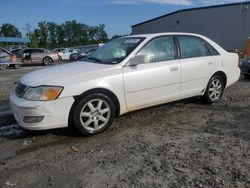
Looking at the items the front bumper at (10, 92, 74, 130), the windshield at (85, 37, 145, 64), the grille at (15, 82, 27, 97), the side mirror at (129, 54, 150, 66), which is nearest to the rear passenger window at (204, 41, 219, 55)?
the windshield at (85, 37, 145, 64)

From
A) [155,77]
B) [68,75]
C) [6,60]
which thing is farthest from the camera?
[6,60]

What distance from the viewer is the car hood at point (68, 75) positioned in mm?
4602

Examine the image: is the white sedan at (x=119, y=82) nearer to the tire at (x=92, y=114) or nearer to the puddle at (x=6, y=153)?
Result: the tire at (x=92, y=114)

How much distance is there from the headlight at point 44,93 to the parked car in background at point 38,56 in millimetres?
20214

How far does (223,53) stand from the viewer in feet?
22.0

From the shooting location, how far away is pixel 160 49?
18.6 feet

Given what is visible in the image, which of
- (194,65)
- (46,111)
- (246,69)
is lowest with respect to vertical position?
(246,69)

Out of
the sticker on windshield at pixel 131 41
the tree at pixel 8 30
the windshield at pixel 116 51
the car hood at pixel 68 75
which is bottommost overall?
the car hood at pixel 68 75

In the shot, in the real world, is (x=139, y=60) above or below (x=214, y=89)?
above

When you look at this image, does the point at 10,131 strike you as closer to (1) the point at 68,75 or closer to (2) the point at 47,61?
(1) the point at 68,75

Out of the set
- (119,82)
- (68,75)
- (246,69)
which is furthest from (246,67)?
(68,75)

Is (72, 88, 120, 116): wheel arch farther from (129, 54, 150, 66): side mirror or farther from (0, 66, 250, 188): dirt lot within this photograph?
(129, 54, 150, 66): side mirror

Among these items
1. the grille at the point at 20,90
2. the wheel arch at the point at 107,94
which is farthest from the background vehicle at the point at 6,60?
the wheel arch at the point at 107,94

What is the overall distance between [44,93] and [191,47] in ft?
10.1
